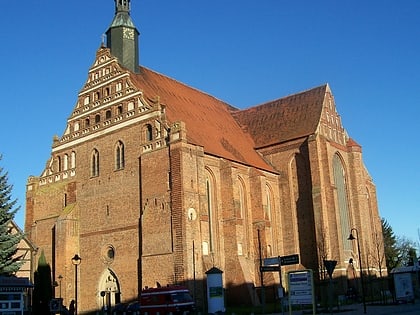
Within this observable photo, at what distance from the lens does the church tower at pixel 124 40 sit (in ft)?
142

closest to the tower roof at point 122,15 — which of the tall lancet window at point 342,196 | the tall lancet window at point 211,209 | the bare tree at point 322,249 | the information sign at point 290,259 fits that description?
the tall lancet window at point 211,209

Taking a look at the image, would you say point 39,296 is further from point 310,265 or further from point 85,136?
point 310,265

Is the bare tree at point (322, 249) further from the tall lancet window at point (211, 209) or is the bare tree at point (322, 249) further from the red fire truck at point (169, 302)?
the red fire truck at point (169, 302)

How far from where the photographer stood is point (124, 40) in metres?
43.8

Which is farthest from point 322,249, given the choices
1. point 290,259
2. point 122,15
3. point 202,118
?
point 122,15

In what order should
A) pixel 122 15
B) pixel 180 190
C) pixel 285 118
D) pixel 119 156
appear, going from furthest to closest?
pixel 285 118
pixel 122 15
pixel 119 156
pixel 180 190

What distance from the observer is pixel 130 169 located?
129ft

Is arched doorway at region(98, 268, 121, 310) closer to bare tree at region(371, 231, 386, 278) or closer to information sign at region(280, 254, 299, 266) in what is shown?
information sign at region(280, 254, 299, 266)

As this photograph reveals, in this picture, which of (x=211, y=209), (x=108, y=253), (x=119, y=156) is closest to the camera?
(x=108, y=253)

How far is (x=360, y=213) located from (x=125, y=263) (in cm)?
2165

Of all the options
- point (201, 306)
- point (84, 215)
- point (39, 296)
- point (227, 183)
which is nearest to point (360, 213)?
point (227, 183)

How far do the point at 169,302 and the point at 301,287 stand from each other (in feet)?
43.4

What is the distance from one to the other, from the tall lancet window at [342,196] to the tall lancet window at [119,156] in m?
18.4

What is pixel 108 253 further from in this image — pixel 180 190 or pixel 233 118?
pixel 233 118
